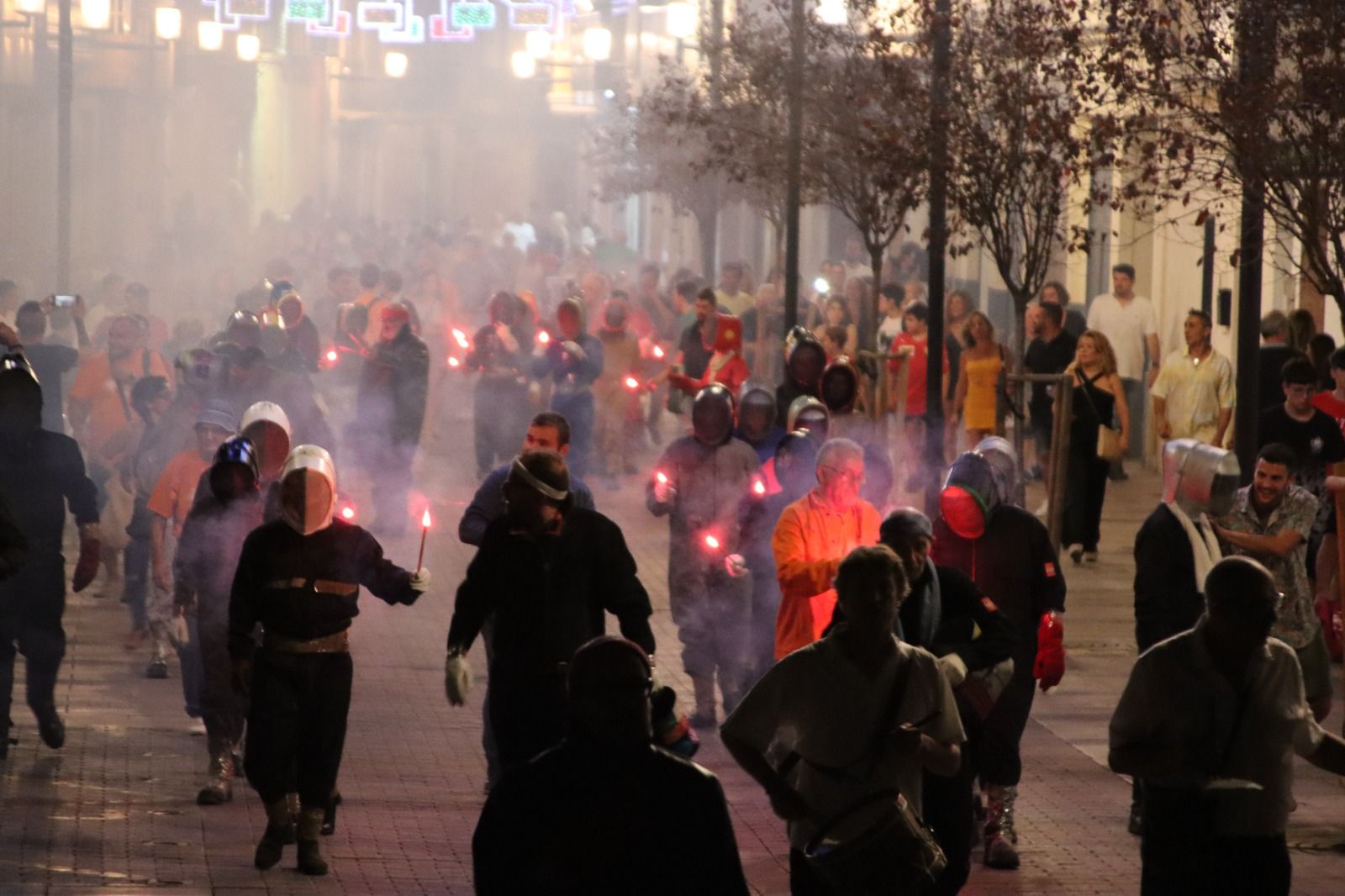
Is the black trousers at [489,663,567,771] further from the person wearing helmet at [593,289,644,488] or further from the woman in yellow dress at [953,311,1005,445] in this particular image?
the person wearing helmet at [593,289,644,488]

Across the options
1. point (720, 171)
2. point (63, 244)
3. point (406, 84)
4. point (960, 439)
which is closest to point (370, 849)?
point (960, 439)

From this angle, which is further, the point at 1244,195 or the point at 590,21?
the point at 590,21

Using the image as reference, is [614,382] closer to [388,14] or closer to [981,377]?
[981,377]

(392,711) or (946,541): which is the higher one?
(946,541)

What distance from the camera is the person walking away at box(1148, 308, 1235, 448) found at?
1612cm

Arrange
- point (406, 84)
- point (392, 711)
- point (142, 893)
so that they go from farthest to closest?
point (406, 84)
point (392, 711)
point (142, 893)

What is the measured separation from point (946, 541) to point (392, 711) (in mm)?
3962

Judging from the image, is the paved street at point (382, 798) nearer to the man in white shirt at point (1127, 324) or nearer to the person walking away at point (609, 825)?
the person walking away at point (609, 825)

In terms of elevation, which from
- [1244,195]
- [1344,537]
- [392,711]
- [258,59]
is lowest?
[392,711]

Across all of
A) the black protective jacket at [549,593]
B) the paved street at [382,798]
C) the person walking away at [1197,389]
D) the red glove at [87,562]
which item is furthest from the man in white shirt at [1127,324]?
the black protective jacket at [549,593]

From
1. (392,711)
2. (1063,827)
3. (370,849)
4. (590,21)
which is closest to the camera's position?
(370,849)

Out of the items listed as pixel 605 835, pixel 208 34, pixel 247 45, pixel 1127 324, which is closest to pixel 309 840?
pixel 605 835

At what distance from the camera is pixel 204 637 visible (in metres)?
9.43

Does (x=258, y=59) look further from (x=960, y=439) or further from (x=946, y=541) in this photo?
(x=946, y=541)
